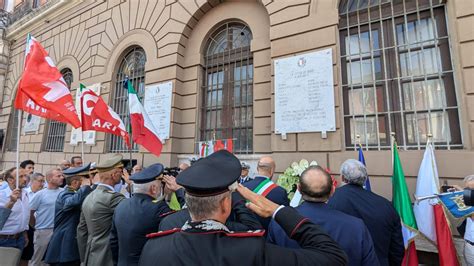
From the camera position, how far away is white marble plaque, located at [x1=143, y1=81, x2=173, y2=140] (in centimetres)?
710

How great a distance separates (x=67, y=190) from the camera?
3.43 meters

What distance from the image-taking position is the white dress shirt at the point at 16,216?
3.28m

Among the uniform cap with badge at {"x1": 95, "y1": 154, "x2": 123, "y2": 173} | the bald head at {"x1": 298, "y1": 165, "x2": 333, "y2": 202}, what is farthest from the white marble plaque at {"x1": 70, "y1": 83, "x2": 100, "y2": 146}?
the bald head at {"x1": 298, "y1": 165, "x2": 333, "y2": 202}

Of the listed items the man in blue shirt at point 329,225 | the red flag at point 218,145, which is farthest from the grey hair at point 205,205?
the red flag at point 218,145

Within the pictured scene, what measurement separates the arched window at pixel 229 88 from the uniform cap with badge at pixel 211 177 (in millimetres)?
4735

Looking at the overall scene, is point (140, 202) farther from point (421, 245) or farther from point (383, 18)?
point (383, 18)

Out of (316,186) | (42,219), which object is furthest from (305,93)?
(42,219)

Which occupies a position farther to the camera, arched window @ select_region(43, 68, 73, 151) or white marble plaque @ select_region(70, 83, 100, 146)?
arched window @ select_region(43, 68, 73, 151)

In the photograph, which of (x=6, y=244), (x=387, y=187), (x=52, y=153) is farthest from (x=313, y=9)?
(x=52, y=153)

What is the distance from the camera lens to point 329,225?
5.69 ft

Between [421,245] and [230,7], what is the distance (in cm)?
663

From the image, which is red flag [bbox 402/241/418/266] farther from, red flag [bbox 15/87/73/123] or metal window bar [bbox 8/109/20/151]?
metal window bar [bbox 8/109/20/151]

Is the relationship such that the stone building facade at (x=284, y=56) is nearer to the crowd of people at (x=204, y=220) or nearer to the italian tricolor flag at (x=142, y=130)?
the crowd of people at (x=204, y=220)

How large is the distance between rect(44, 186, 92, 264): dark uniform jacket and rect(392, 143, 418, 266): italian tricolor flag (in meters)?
4.07
